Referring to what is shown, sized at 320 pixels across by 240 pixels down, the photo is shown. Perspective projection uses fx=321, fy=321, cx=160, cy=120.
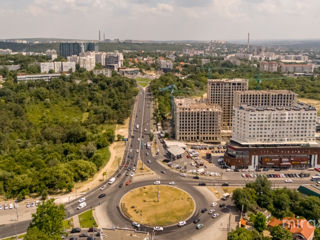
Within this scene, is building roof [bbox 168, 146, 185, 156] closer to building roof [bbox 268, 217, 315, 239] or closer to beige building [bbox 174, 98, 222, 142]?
beige building [bbox 174, 98, 222, 142]

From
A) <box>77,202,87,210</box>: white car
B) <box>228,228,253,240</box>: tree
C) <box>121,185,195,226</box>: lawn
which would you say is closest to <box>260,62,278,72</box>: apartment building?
<box>121,185,195,226</box>: lawn

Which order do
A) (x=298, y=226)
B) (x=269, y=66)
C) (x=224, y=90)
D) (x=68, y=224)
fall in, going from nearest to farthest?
(x=298, y=226) → (x=68, y=224) → (x=224, y=90) → (x=269, y=66)

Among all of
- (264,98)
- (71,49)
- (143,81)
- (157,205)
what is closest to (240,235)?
(157,205)

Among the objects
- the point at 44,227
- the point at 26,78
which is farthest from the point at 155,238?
the point at 26,78

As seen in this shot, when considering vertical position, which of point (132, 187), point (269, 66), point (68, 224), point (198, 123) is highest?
point (269, 66)

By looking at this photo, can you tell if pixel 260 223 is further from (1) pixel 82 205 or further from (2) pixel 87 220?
(1) pixel 82 205

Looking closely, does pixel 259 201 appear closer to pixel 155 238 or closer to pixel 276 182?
pixel 276 182

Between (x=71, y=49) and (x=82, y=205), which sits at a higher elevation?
(x=71, y=49)
